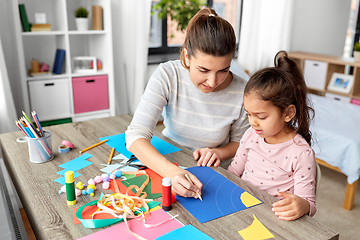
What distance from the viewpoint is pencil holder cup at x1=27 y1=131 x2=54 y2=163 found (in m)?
1.13

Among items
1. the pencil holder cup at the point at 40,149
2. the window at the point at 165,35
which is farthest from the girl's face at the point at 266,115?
the window at the point at 165,35

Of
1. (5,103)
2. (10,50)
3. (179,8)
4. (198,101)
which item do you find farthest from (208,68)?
(179,8)

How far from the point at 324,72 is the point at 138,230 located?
346cm

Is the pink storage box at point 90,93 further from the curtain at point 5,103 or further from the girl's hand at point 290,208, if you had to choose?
the girl's hand at point 290,208

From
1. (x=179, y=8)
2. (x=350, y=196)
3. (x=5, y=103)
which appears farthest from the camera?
(x=179, y=8)

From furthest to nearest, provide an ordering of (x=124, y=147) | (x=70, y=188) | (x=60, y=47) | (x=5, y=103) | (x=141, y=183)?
(x=60, y=47) → (x=5, y=103) → (x=124, y=147) → (x=141, y=183) → (x=70, y=188)

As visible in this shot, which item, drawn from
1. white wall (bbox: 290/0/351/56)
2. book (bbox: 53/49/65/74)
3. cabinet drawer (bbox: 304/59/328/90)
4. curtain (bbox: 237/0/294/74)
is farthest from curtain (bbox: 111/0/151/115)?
white wall (bbox: 290/0/351/56)

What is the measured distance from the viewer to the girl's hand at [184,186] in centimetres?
92

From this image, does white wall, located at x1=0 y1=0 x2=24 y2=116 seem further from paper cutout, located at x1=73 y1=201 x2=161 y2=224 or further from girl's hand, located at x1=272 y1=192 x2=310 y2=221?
girl's hand, located at x1=272 y1=192 x2=310 y2=221

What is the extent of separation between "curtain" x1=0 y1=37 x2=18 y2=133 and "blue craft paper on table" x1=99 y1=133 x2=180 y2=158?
1.33 m

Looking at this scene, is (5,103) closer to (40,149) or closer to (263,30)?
(40,149)

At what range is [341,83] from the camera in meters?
3.54

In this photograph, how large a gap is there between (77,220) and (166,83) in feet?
2.23

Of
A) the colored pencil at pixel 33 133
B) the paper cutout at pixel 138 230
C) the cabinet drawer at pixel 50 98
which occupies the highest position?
the colored pencil at pixel 33 133
